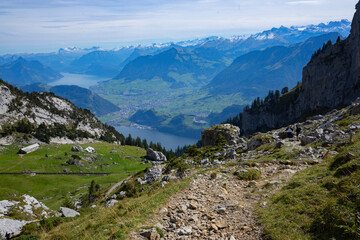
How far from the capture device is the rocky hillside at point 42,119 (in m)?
128

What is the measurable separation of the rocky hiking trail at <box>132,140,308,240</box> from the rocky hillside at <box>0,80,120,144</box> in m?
133

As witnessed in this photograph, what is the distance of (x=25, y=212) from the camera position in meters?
26.2

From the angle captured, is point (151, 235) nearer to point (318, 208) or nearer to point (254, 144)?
point (318, 208)

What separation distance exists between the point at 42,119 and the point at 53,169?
74.6 m

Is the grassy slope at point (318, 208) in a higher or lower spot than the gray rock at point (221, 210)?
higher

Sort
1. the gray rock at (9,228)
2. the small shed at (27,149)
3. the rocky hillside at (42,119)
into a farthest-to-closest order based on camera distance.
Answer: the rocky hillside at (42,119) → the small shed at (27,149) → the gray rock at (9,228)

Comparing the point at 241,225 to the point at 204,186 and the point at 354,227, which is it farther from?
the point at 204,186

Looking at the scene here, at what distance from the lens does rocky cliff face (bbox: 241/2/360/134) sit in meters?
105

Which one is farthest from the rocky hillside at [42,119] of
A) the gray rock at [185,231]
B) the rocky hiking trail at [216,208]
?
the gray rock at [185,231]

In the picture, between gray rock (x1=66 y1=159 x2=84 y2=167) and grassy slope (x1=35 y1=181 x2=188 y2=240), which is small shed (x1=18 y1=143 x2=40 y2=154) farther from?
grassy slope (x1=35 y1=181 x2=188 y2=240)

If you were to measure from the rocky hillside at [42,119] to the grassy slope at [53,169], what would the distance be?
17488 mm

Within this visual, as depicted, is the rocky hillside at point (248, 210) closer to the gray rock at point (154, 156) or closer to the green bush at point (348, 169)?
the green bush at point (348, 169)

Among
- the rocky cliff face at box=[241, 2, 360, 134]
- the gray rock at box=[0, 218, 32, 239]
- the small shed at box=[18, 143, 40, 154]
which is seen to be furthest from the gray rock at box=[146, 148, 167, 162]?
the gray rock at box=[0, 218, 32, 239]

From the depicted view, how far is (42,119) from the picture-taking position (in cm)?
14925
